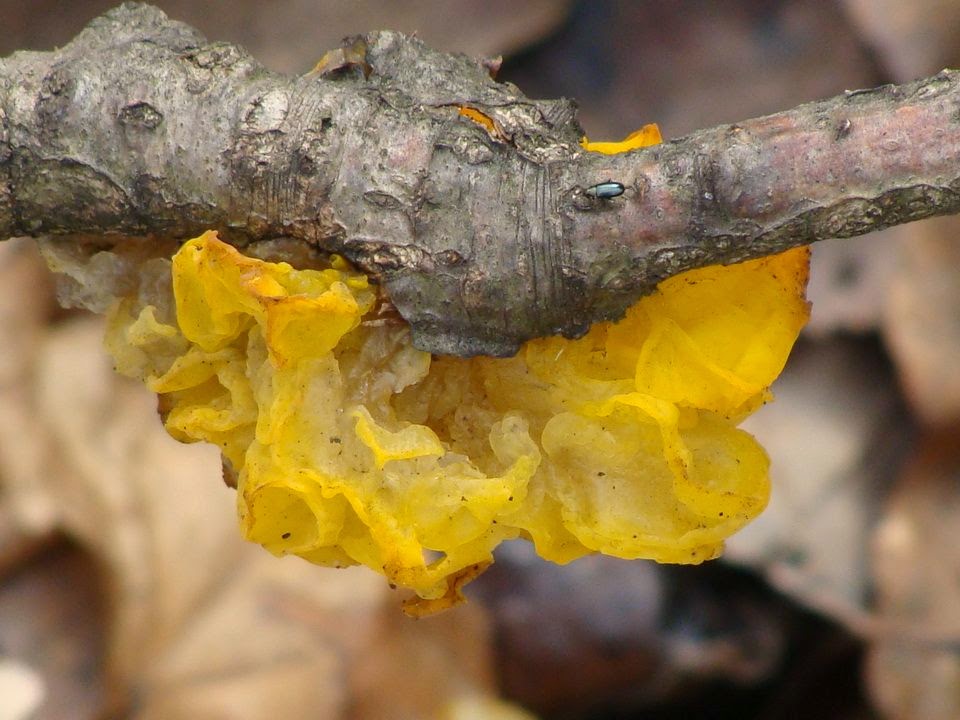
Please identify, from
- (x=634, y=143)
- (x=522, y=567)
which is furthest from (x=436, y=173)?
(x=522, y=567)

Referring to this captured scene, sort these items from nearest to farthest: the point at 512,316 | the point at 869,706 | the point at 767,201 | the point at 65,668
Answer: the point at 767,201 < the point at 512,316 < the point at 65,668 < the point at 869,706

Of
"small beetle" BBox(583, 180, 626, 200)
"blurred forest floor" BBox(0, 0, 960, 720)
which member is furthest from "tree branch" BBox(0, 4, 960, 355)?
"blurred forest floor" BBox(0, 0, 960, 720)

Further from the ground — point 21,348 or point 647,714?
point 21,348

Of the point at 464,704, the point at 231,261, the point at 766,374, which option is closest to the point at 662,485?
the point at 766,374

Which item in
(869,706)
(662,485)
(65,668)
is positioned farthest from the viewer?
(869,706)

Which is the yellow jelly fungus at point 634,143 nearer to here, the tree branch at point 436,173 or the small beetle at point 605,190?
the tree branch at point 436,173

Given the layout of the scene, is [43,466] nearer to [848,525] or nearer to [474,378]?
[474,378]

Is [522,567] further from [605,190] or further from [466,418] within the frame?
[605,190]
